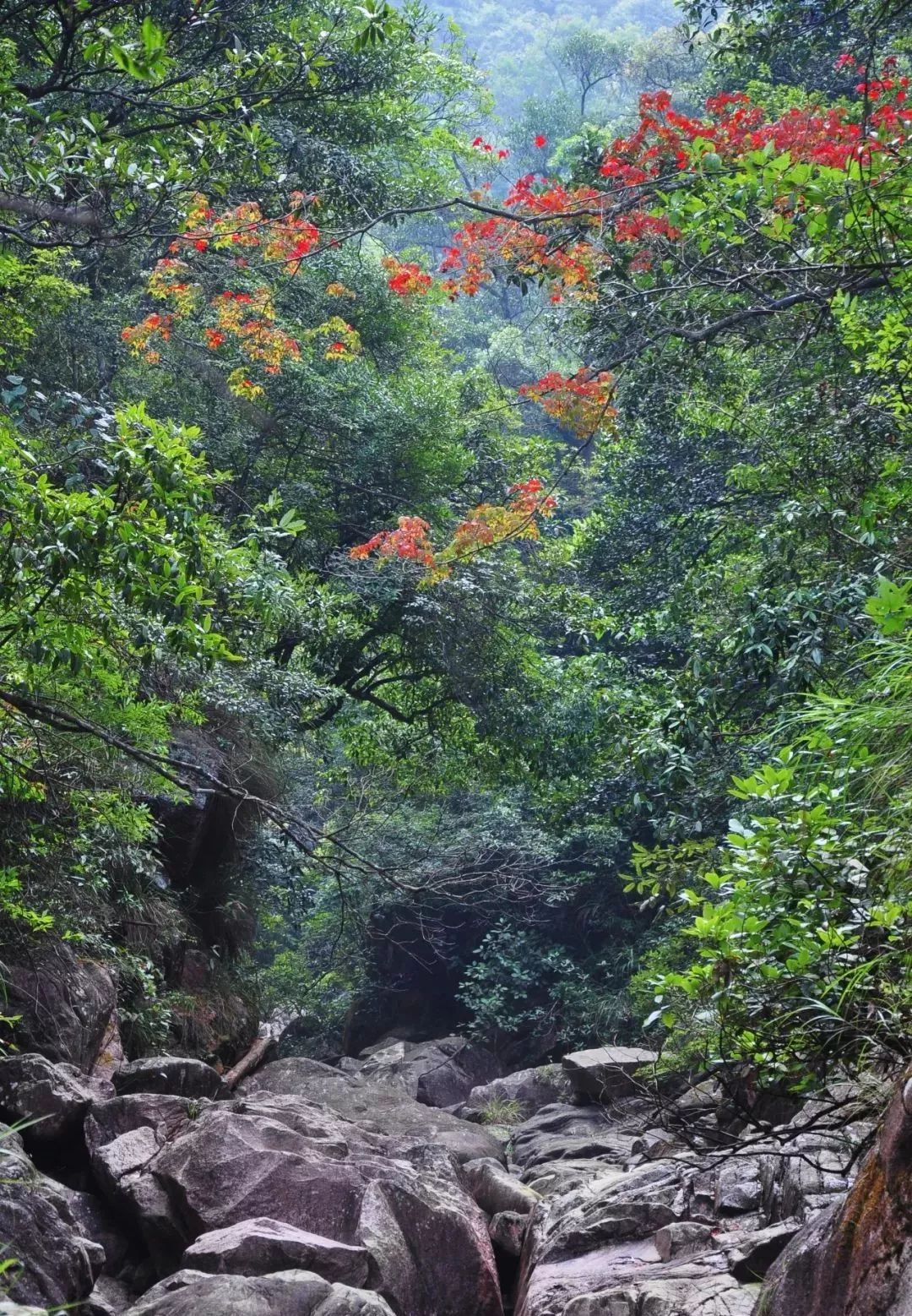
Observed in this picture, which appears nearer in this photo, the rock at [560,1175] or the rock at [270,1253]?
the rock at [270,1253]

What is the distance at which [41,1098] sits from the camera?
675cm

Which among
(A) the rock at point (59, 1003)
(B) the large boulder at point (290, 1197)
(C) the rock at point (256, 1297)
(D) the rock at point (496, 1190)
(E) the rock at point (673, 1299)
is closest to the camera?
(E) the rock at point (673, 1299)

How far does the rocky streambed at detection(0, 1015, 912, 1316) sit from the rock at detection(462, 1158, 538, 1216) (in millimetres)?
20

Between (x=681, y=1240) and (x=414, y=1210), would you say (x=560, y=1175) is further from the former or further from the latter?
(x=681, y=1240)

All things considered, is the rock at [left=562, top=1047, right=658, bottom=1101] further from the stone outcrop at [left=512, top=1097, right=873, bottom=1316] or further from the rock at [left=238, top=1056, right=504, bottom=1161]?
the stone outcrop at [left=512, top=1097, right=873, bottom=1316]

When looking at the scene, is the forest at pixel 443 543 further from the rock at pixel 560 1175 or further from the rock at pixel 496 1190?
the rock at pixel 496 1190

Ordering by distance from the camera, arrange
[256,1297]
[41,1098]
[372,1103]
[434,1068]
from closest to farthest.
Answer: [256,1297]
[41,1098]
[372,1103]
[434,1068]

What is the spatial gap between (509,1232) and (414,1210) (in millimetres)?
992

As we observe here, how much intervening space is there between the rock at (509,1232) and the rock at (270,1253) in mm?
1679

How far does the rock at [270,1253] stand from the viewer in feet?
18.5

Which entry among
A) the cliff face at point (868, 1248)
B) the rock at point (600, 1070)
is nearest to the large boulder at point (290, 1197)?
the cliff face at point (868, 1248)

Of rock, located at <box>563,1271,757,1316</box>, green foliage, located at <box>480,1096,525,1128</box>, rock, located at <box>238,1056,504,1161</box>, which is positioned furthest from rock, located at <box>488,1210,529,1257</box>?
green foliage, located at <box>480,1096,525,1128</box>

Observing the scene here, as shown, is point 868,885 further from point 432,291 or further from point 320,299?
point 432,291

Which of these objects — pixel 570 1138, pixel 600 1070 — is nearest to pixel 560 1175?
pixel 570 1138
